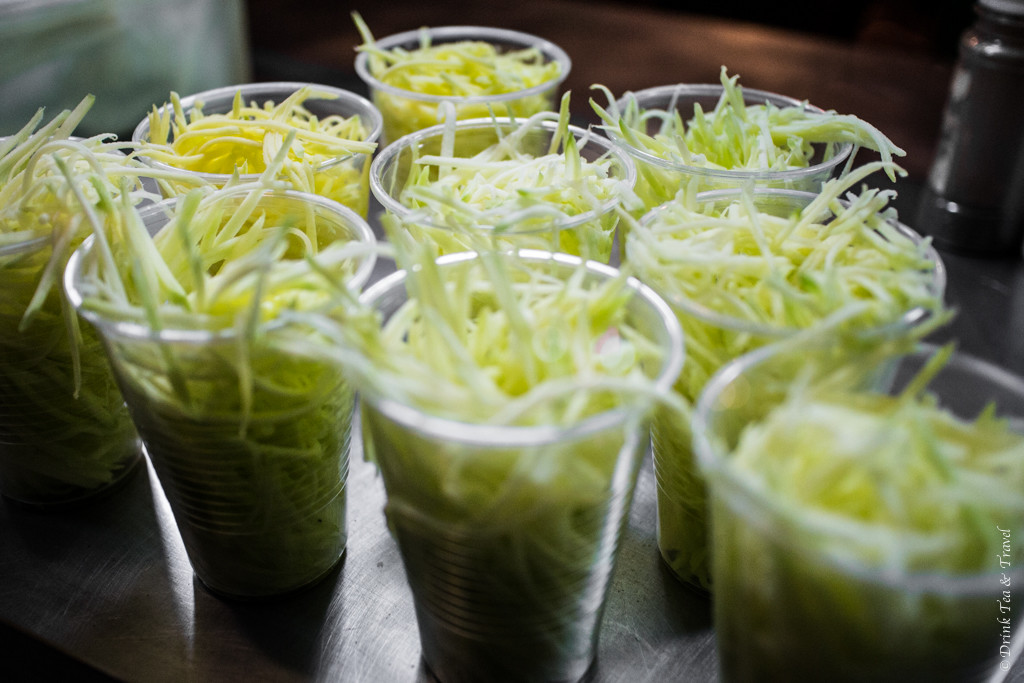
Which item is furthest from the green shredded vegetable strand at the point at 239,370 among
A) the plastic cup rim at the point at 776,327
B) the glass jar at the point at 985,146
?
the glass jar at the point at 985,146

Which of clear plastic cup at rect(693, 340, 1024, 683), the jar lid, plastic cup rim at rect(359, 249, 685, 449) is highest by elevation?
the jar lid

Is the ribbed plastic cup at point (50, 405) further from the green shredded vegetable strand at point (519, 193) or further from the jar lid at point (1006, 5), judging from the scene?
the jar lid at point (1006, 5)

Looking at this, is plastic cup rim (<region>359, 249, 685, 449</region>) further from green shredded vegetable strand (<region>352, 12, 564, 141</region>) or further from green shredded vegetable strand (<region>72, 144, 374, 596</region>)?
green shredded vegetable strand (<region>352, 12, 564, 141</region>)

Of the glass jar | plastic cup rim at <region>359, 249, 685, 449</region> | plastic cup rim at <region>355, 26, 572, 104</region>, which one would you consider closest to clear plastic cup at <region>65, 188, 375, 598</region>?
plastic cup rim at <region>359, 249, 685, 449</region>

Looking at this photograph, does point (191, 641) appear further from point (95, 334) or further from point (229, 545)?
point (95, 334)

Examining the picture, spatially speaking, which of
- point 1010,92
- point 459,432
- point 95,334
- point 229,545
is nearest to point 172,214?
point 95,334
